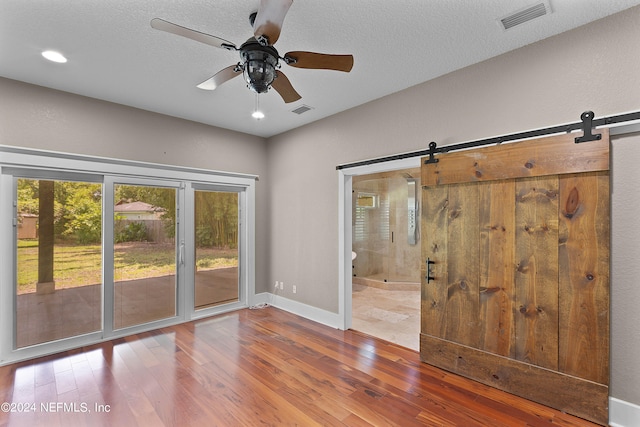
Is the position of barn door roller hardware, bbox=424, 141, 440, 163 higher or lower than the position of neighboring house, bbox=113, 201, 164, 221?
higher

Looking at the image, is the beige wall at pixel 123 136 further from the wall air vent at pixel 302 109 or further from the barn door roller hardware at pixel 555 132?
the barn door roller hardware at pixel 555 132

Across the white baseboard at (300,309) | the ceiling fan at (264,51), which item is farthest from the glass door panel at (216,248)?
the ceiling fan at (264,51)

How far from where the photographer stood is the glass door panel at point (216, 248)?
4.51 metres

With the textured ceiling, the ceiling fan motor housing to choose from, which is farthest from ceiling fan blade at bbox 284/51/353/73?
the textured ceiling

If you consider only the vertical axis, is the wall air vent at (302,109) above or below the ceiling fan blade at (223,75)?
above

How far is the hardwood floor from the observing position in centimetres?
222

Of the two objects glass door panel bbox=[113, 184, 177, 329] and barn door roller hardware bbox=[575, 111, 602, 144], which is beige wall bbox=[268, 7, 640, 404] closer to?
barn door roller hardware bbox=[575, 111, 602, 144]

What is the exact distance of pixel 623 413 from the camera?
2.10m

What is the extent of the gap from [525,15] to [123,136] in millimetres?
4304

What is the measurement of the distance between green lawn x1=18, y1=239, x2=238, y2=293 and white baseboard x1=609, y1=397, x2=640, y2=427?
182 inches

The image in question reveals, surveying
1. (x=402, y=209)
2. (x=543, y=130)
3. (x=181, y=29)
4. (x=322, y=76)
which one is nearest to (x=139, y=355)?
(x=181, y=29)

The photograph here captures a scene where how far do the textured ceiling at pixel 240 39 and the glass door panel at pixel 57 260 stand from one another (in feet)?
3.97

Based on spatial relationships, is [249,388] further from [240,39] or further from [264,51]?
[240,39]

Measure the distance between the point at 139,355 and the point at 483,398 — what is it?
3.39 metres
